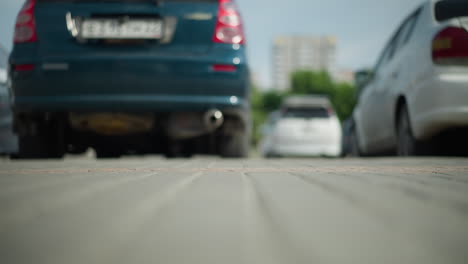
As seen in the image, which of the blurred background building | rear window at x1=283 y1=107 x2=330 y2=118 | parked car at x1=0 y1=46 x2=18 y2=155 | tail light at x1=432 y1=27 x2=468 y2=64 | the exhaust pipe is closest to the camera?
tail light at x1=432 y1=27 x2=468 y2=64

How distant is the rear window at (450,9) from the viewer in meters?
3.63

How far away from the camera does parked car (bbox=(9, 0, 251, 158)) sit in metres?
3.51

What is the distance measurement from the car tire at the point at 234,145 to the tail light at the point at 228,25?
887mm

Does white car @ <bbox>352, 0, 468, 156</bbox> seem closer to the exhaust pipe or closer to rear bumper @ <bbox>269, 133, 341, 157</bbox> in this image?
the exhaust pipe

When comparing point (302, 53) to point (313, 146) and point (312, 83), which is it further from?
point (313, 146)

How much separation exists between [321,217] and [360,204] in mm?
150

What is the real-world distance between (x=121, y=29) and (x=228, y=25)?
2.96 ft

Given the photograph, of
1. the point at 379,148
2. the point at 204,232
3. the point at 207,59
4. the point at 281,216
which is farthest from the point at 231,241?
the point at 379,148

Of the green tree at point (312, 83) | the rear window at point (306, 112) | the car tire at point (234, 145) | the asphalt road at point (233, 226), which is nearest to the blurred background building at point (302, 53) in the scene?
→ the green tree at point (312, 83)

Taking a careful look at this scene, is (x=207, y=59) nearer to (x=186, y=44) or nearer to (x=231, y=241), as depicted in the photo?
(x=186, y=44)

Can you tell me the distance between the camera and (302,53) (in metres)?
167

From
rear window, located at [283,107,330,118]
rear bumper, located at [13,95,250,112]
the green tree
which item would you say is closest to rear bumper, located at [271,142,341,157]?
rear window, located at [283,107,330,118]

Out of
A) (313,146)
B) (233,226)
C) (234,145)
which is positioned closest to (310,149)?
(313,146)

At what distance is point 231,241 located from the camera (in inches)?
27.3
